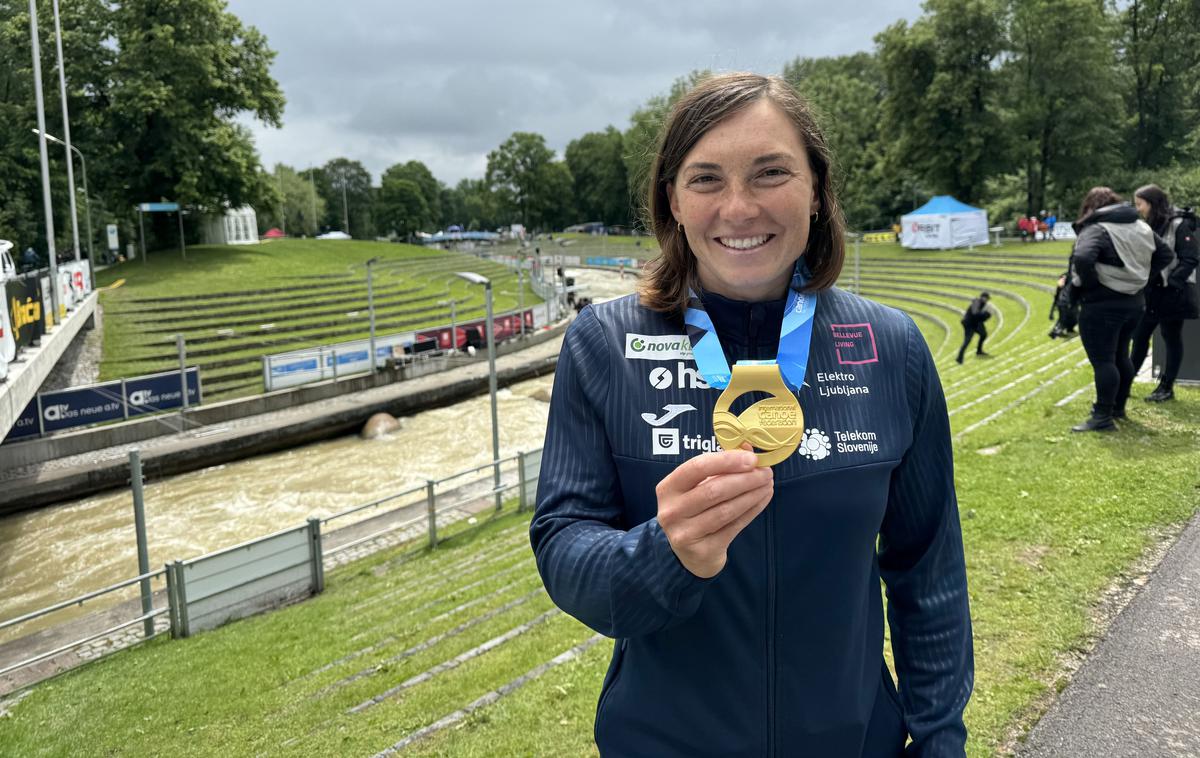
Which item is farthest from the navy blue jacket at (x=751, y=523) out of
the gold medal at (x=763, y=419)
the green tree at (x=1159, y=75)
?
the green tree at (x=1159, y=75)

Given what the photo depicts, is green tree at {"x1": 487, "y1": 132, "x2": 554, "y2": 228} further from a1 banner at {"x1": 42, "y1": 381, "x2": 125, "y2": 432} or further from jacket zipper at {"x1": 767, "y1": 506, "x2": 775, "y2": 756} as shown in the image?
jacket zipper at {"x1": 767, "y1": 506, "x2": 775, "y2": 756}

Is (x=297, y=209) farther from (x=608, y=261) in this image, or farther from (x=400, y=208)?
(x=608, y=261)

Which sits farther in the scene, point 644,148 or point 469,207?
point 469,207

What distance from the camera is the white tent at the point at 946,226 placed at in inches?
1730

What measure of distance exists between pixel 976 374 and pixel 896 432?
1421 cm

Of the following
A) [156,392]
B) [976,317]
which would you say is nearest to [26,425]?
[156,392]

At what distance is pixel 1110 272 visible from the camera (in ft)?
20.3

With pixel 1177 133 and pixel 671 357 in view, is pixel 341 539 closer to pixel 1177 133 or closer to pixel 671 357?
pixel 671 357

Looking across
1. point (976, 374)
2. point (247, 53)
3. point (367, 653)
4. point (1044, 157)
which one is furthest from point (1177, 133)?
point (367, 653)

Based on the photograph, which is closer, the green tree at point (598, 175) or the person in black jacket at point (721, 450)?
the person in black jacket at point (721, 450)

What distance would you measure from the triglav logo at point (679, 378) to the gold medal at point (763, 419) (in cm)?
27

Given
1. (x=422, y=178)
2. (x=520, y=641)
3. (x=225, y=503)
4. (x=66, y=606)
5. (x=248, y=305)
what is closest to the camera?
(x=520, y=641)

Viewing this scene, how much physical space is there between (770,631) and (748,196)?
A: 2.64ft

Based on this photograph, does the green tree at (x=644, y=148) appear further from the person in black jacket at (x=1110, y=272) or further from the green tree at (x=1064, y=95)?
the green tree at (x=1064, y=95)
